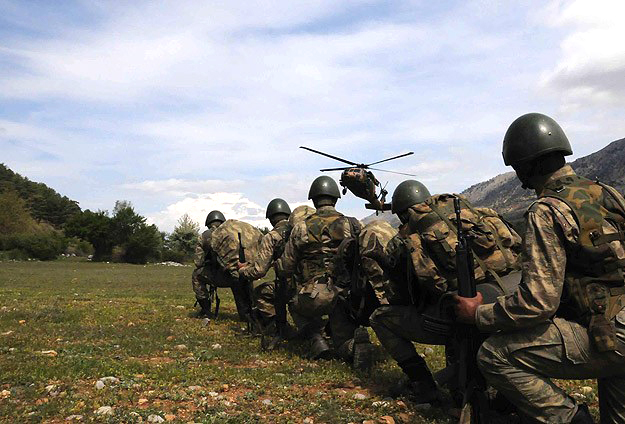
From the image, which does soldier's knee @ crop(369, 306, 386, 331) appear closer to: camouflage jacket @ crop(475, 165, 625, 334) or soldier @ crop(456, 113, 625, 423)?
soldier @ crop(456, 113, 625, 423)

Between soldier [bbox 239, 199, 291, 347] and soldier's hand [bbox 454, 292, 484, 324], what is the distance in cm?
529

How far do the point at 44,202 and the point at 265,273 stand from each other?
109m

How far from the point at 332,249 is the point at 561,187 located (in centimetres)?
478

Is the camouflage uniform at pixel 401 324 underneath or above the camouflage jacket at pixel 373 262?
underneath

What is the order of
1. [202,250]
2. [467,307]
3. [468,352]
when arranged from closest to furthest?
[467,307]
[468,352]
[202,250]

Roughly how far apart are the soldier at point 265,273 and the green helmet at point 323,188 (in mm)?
1060

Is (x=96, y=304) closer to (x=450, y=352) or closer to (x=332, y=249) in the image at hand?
(x=332, y=249)

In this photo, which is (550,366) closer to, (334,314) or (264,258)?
(334,314)

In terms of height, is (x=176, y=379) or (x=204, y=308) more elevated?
(x=204, y=308)

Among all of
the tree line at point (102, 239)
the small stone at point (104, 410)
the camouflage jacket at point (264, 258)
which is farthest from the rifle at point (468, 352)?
the tree line at point (102, 239)

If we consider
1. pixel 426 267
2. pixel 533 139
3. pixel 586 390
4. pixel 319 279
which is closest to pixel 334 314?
pixel 319 279

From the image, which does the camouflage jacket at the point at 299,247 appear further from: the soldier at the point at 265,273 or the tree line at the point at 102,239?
the tree line at the point at 102,239

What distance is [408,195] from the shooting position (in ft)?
21.4

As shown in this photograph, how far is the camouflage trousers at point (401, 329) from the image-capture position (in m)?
6.02
